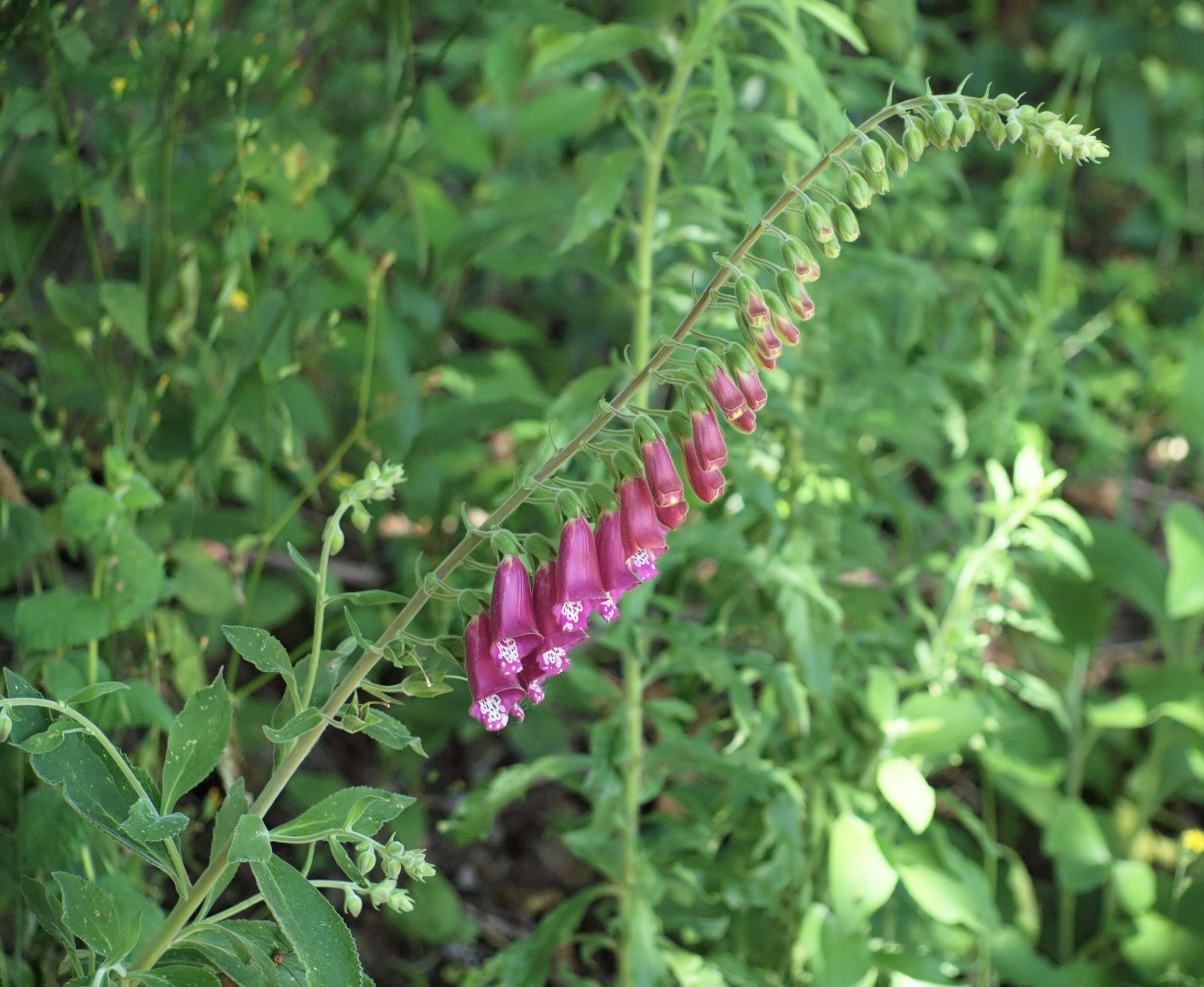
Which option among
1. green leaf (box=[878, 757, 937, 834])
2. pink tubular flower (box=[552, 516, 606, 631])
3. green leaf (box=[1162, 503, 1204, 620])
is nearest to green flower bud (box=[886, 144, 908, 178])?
pink tubular flower (box=[552, 516, 606, 631])

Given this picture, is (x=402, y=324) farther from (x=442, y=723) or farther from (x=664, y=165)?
(x=442, y=723)

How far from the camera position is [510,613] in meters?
1.07

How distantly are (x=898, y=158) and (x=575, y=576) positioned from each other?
0.46 metres

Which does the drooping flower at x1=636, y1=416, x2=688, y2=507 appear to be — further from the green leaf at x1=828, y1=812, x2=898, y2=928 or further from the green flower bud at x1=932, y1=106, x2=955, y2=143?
the green leaf at x1=828, y1=812, x2=898, y2=928

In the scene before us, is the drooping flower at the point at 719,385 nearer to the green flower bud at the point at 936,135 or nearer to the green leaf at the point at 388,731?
the green flower bud at the point at 936,135

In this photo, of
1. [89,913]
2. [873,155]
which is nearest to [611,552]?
[873,155]

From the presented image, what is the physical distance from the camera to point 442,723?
84.3 inches

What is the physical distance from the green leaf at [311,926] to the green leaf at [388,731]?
0.42 ft

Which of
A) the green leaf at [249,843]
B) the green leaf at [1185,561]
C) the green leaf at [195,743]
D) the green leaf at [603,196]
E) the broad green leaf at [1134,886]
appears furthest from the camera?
the green leaf at [1185,561]

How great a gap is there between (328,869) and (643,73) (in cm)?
190

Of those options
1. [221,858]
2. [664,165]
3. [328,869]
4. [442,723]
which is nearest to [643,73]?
[664,165]

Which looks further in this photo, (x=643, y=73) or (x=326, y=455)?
(x=643, y=73)

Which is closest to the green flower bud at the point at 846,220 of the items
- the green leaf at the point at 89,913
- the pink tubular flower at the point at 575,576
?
the pink tubular flower at the point at 575,576

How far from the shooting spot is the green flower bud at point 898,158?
1092mm
